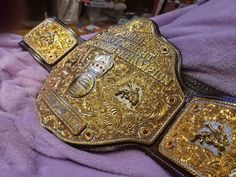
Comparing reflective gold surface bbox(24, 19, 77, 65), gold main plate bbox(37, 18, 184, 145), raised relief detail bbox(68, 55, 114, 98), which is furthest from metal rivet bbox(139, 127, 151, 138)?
reflective gold surface bbox(24, 19, 77, 65)

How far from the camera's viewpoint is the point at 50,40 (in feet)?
2.56

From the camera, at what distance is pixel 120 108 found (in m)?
0.56

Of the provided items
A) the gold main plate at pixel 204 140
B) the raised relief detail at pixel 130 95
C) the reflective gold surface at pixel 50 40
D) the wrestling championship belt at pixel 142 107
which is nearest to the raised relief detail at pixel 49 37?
the reflective gold surface at pixel 50 40

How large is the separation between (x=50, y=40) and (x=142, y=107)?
1.13 feet

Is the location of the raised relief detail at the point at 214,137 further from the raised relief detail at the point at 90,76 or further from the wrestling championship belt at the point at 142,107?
the raised relief detail at the point at 90,76

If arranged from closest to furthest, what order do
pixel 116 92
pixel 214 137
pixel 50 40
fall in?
pixel 214 137, pixel 116 92, pixel 50 40

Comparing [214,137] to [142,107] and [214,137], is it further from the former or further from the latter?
[142,107]

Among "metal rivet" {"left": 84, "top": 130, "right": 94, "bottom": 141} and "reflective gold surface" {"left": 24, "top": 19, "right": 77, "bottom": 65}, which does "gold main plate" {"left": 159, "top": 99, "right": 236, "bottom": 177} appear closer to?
"metal rivet" {"left": 84, "top": 130, "right": 94, "bottom": 141}

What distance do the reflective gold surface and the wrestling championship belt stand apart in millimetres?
81

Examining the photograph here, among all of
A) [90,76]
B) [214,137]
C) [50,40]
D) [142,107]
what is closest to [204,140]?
[214,137]

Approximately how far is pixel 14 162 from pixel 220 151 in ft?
1.05

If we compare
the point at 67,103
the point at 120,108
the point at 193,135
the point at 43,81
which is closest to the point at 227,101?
the point at 193,135

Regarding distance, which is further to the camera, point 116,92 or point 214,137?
point 116,92

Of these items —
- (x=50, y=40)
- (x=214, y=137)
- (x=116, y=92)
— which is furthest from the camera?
(x=50, y=40)
